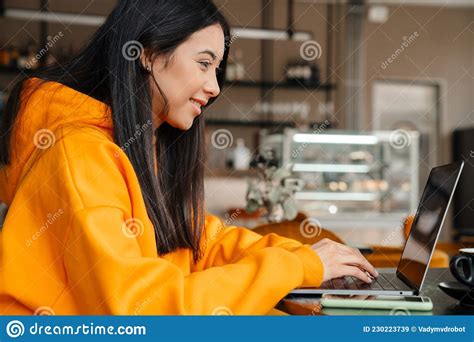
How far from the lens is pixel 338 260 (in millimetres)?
1074

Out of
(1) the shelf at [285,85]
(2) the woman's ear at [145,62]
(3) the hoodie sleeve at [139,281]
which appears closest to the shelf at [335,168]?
(1) the shelf at [285,85]

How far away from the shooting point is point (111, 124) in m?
1.06

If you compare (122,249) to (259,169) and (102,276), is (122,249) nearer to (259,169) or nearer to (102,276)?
(102,276)

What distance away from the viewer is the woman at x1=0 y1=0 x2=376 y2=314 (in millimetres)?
857

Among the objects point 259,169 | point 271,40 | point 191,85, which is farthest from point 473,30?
point 191,85

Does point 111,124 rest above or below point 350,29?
below

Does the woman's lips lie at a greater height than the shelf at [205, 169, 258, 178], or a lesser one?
lesser

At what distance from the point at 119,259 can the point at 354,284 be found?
46cm

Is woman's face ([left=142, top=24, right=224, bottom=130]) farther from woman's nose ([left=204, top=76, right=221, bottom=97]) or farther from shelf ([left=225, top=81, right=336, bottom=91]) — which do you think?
shelf ([left=225, top=81, right=336, bottom=91])

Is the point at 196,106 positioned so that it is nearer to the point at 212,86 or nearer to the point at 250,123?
the point at 212,86

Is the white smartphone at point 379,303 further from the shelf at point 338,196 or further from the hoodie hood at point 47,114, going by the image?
the shelf at point 338,196

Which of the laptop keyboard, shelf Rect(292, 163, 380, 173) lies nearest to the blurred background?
shelf Rect(292, 163, 380, 173)

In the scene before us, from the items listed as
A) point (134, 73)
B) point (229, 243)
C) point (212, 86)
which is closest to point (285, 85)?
point (229, 243)
